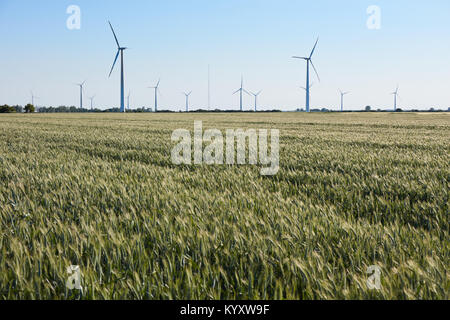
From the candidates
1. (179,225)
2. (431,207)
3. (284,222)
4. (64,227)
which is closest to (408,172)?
(431,207)

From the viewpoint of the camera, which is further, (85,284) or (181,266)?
(181,266)

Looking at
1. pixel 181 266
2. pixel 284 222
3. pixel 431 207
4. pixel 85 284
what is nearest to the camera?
pixel 85 284

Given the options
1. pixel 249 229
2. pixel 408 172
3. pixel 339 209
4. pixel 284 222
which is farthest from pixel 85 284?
pixel 408 172

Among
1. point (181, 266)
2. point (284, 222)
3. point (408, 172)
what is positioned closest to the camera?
point (181, 266)

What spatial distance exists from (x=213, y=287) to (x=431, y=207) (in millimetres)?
3213

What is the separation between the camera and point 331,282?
208cm

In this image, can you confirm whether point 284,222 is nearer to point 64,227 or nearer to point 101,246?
point 101,246

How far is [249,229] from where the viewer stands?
2893mm
